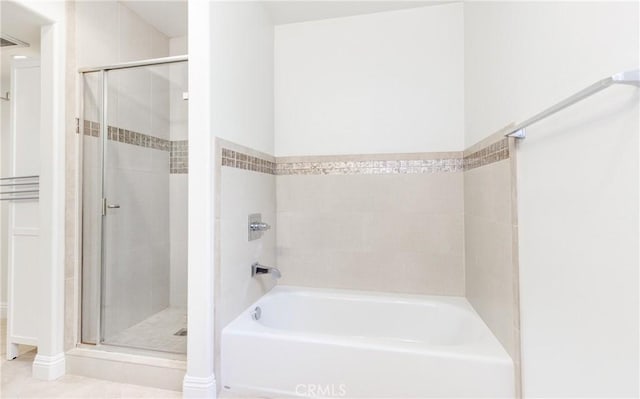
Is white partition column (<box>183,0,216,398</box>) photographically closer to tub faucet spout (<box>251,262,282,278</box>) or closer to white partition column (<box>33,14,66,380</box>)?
tub faucet spout (<box>251,262,282,278</box>)

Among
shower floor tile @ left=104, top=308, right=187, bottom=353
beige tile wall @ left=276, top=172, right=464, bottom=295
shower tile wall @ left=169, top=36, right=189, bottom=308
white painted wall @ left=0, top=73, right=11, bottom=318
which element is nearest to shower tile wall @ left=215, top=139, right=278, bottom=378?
beige tile wall @ left=276, top=172, right=464, bottom=295

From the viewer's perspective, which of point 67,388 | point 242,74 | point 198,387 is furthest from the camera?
point 242,74

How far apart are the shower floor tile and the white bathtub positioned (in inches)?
19.3

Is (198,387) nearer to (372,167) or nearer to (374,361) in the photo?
(374,361)

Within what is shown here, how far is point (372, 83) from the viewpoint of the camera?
2.35m

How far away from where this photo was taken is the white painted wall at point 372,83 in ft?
7.36

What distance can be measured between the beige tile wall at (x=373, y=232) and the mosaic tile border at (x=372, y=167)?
0.03 meters

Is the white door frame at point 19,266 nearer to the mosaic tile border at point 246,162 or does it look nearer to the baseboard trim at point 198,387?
the baseboard trim at point 198,387

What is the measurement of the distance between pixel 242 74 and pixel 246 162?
1.74 feet

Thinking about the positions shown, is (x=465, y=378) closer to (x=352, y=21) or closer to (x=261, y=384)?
(x=261, y=384)

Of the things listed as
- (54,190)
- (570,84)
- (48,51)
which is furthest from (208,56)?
(570,84)

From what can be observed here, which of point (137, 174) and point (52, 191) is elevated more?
point (137, 174)

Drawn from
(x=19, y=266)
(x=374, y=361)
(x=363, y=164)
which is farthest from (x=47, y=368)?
(x=363, y=164)

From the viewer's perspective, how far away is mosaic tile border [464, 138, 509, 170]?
4.75ft
